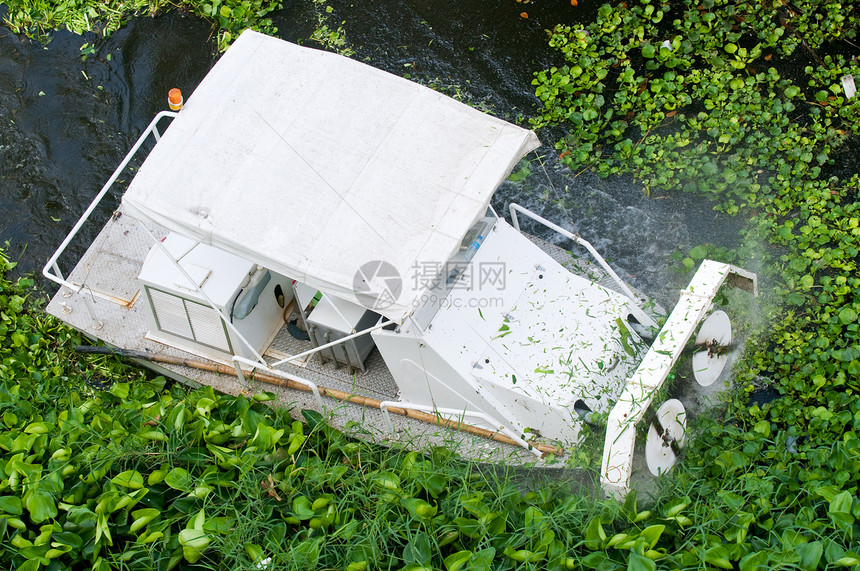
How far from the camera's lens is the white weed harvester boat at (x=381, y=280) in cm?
484

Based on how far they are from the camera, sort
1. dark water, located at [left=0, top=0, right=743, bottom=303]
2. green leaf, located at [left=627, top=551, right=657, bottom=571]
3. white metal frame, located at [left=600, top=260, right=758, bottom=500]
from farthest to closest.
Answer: dark water, located at [left=0, top=0, right=743, bottom=303], white metal frame, located at [left=600, top=260, right=758, bottom=500], green leaf, located at [left=627, top=551, right=657, bottom=571]

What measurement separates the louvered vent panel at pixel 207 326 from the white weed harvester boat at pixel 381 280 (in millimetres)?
18

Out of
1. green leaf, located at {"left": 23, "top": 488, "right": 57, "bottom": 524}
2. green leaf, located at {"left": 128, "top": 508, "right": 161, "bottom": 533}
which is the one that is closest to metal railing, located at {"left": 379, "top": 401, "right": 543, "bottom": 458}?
green leaf, located at {"left": 128, "top": 508, "right": 161, "bottom": 533}

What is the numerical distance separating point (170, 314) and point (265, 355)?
0.75 meters

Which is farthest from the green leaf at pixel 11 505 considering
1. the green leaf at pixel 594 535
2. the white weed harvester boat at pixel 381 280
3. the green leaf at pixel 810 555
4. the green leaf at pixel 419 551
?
the green leaf at pixel 810 555

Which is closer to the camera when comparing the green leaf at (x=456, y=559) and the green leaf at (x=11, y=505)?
the green leaf at (x=456, y=559)

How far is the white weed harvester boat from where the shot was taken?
4836 mm

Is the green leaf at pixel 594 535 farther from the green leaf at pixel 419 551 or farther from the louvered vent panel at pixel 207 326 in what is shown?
the louvered vent panel at pixel 207 326

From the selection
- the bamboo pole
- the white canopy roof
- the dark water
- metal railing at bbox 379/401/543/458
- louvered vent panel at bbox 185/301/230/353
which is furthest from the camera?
the dark water

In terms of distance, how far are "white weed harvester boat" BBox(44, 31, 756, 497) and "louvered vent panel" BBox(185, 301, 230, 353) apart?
0.7 inches

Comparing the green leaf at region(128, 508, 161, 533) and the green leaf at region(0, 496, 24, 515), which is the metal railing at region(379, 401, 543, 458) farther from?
the green leaf at region(0, 496, 24, 515)

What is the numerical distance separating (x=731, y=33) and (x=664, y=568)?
599 cm

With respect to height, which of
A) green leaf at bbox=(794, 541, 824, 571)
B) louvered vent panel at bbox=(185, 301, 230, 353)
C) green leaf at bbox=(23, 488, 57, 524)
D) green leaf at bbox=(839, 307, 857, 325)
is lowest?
green leaf at bbox=(23, 488, 57, 524)

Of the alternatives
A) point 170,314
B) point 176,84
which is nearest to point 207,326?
point 170,314
